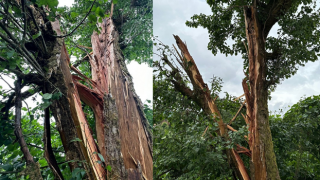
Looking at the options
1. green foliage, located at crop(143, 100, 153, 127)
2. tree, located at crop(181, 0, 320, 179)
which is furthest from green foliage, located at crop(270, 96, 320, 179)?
green foliage, located at crop(143, 100, 153, 127)

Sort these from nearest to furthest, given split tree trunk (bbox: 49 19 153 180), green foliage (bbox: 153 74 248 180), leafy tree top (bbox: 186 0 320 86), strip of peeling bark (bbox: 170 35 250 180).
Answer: split tree trunk (bbox: 49 19 153 180) < green foliage (bbox: 153 74 248 180) < strip of peeling bark (bbox: 170 35 250 180) < leafy tree top (bbox: 186 0 320 86)

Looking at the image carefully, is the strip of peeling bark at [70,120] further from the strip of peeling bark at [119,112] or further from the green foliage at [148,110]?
the green foliage at [148,110]

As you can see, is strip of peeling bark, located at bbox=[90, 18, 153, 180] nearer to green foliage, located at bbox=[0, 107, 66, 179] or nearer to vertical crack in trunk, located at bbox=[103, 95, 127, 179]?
vertical crack in trunk, located at bbox=[103, 95, 127, 179]

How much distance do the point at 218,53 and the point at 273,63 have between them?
470 millimetres

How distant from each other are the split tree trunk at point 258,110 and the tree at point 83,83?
809 millimetres

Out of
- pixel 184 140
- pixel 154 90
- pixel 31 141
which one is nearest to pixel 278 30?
pixel 154 90

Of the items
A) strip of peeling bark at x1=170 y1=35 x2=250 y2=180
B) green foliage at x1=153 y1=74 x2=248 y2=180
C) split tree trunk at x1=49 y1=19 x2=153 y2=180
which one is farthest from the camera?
strip of peeling bark at x1=170 y1=35 x2=250 y2=180

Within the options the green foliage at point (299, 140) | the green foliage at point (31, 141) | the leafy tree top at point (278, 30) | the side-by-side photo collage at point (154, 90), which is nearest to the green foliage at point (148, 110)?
the side-by-side photo collage at point (154, 90)

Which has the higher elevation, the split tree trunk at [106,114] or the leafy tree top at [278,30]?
the leafy tree top at [278,30]

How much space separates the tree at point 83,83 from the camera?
2.53 feet

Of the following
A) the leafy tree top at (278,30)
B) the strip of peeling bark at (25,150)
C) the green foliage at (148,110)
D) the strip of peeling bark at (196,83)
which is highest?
the leafy tree top at (278,30)

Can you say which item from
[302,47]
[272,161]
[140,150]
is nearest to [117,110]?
[140,150]

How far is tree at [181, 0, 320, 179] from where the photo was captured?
1609mm

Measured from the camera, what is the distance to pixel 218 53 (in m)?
2.24
